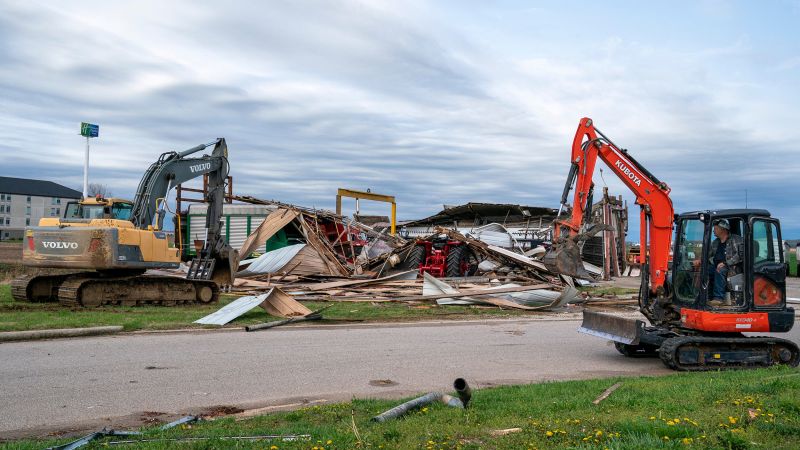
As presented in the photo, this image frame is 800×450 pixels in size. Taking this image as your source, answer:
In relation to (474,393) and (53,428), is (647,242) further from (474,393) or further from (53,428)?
(53,428)

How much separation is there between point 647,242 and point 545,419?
7431 millimetres

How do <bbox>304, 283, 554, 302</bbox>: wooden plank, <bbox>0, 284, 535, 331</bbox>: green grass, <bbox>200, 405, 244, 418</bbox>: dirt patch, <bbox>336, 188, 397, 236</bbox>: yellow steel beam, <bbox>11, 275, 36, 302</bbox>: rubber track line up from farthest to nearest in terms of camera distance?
<bbox>336, 188, 397, 236</bbox>: yellow steel beam
<bbox>304, 283, 554, 302</bbox>: wooden plank
<bbox>11, 275, 36, 302</bbox>: rubber track
<bbox>0, 284, 535, 331</bbox>: green grass
<bbox>200, 405, 244, 418</bbox>: dirt patch

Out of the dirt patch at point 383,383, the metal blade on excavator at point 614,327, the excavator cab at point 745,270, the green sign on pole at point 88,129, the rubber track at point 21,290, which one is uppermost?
the green sign on pole at point 88,129

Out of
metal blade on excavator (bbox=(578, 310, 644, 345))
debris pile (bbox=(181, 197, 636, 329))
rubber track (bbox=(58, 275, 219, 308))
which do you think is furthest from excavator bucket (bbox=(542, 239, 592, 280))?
rubber track (bbox=(58, 275, 219, 308))

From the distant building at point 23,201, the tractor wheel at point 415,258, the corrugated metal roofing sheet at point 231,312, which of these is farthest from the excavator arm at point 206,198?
the distant building at point 23,201

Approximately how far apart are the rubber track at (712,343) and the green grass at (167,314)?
7383 millimetres

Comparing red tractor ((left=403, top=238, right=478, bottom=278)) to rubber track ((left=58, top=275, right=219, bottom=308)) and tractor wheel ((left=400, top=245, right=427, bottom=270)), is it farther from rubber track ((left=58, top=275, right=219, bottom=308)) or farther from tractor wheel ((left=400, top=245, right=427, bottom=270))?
rubber track ((left=58, top=275, right=219, bottom=308))

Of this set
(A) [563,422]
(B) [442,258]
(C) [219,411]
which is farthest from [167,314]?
(A) [563,422]

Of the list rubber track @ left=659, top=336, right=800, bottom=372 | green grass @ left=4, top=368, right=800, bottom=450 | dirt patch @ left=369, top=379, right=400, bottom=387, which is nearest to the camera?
green grass @ left=4, top=368, right=800, bottom=450

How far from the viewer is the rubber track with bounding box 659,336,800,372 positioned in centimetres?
1054

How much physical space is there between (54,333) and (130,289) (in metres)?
5.53

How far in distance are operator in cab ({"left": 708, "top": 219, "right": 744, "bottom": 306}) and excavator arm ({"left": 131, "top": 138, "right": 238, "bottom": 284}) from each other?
13667mm

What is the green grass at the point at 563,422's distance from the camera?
571 centimetres

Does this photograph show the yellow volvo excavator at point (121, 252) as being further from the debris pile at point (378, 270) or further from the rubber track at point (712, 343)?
the rubber track at point (712, 343)
